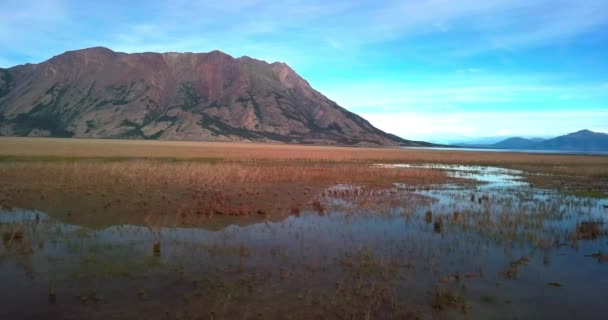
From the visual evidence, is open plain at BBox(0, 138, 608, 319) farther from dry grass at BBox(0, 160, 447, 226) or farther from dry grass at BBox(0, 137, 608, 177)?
dry grass at BBox(0, 137, 608, 177)

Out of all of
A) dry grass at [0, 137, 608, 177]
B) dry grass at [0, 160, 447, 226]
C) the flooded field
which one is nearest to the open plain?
the flooded field

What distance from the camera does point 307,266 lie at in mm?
10906

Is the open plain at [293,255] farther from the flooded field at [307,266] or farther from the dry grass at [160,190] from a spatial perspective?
the dry grass at [160,190]

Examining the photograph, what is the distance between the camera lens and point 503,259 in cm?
1192

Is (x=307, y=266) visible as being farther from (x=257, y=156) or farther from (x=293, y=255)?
(x=257, y=156)

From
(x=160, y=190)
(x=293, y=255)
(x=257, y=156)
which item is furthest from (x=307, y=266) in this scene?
(x=257, y=156)

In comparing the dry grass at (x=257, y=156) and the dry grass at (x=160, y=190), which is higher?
the dry grass at (x=257, y=156)

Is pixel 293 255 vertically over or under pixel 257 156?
under

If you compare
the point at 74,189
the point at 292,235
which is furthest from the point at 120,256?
the point at 74,189

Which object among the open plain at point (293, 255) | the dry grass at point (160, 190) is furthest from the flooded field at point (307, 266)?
the dry grass at point (160, 190)

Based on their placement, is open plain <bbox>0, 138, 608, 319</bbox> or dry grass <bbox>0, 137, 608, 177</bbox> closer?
open plain <bbox>0, 138, 608, 319</bbox>

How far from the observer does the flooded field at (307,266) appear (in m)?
8.19

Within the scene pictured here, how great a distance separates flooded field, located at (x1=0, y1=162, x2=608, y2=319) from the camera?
819cm

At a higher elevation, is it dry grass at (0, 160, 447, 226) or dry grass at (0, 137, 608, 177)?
dry grass at (0, 137, 608, 177)
